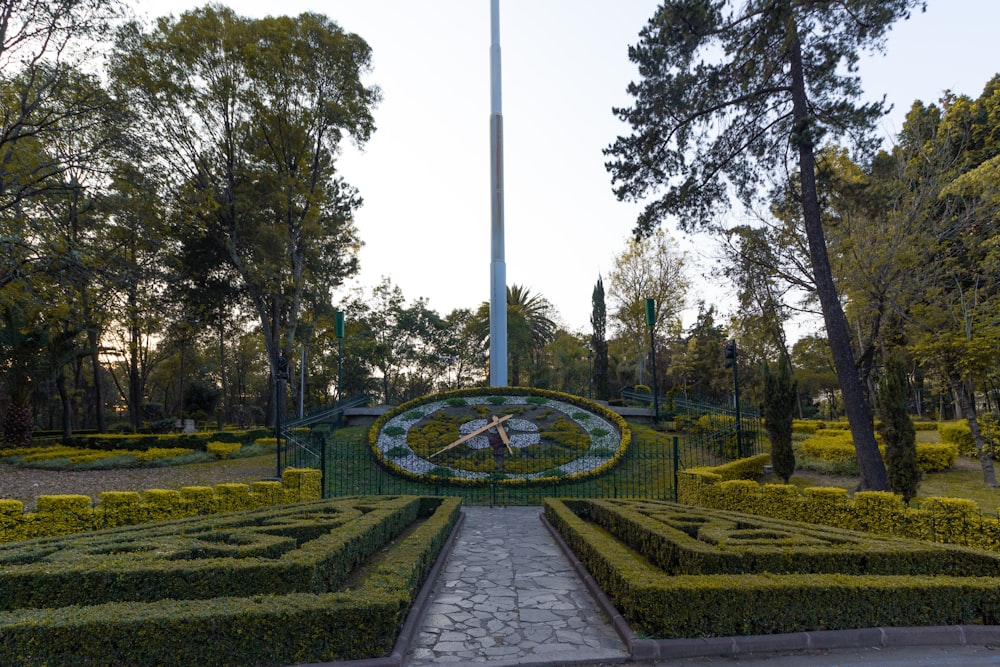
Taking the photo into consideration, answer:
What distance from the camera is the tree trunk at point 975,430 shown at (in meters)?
11.7

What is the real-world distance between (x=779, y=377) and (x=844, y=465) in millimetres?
2695

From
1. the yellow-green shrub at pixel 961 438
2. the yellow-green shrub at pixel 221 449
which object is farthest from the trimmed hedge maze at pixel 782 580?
the yellow-green shrub at pixel 221 449

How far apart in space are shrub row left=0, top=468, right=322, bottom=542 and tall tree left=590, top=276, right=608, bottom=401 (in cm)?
2501

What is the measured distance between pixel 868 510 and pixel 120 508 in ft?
32.7

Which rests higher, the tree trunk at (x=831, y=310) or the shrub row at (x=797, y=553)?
the tree trunk at (x=831, y=310)

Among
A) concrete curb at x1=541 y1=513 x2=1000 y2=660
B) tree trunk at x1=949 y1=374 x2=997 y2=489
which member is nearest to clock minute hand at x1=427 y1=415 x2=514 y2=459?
tree trunk at x1=949 y1=374 x2=997 y2=489

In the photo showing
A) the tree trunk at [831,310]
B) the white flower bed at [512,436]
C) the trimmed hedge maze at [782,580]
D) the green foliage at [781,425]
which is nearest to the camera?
the trimmed hedge maze at [782,580]

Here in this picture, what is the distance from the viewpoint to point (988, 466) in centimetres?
1176

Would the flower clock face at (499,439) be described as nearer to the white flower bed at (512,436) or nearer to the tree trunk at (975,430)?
the white flower bed at (512,436)

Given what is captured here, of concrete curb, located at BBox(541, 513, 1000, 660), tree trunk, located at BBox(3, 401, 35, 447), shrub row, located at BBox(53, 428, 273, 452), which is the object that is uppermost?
tree trunk, located at BBox(3, 401, 35, 447)

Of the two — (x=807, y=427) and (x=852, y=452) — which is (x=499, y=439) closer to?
(x=852, y=452)

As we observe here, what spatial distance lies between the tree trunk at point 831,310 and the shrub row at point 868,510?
2.32 meters

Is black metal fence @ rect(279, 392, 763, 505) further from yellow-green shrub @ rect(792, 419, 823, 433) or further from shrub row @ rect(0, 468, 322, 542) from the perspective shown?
shrub row @ rect(0, 468, 322, 542)

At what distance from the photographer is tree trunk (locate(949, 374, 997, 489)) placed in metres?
11.7
